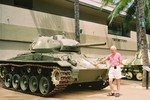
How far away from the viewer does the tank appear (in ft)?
62.3

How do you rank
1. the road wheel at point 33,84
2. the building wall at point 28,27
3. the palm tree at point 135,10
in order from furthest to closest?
the building wall at point 28,27
the palm tree at point 135,10
the road wheel at point 33,84

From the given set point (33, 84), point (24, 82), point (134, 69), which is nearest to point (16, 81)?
point (24, 82)

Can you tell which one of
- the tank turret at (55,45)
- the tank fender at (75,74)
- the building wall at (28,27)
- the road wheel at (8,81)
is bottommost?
the road wheel at (8,81)

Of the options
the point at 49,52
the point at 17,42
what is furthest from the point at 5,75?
the point at 17,42

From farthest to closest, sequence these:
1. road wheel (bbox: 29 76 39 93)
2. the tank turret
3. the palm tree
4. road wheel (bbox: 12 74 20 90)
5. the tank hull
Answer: the palm tree → road wheel (bbox: 12 74 20 90) → the tank turret → road wheel (bbox: 29 76 39 93) → the tank hull

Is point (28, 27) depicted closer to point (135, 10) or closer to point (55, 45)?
point (55, 45)

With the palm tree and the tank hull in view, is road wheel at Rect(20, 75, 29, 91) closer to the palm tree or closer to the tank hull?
the tank hull

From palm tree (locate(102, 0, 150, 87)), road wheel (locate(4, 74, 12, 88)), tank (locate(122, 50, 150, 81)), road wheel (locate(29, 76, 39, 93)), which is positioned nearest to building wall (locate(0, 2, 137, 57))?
palm tree (locate(102, 0, 150, 87))

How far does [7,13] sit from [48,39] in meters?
4.65

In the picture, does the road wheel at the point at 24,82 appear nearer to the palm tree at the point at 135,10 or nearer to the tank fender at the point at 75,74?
the tank fender at the point at 75,74

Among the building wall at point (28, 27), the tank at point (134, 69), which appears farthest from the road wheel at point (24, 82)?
the tank at point (134, 69)

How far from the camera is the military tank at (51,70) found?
11234 mm

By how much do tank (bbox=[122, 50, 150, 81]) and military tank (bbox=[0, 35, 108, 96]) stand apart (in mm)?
5641

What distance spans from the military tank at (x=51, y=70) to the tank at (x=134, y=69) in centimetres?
564
